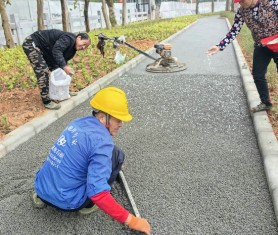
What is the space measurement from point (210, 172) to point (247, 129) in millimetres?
1292

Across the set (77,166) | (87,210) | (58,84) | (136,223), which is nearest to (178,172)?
(87,210)

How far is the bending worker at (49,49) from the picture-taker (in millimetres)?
4645

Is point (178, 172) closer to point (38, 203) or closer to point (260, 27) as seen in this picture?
point (38, 203)

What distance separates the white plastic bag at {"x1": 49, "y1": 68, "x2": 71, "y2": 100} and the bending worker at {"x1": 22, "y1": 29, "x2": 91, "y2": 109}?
0.08m

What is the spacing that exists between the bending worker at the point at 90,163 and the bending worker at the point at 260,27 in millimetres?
2484

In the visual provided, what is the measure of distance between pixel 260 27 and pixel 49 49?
3.07 m

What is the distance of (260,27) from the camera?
155 inches

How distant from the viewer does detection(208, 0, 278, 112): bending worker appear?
12.5 ft

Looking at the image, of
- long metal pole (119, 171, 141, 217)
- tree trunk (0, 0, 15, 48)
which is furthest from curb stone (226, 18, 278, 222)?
tree trunk (0, 0, 15, 48)

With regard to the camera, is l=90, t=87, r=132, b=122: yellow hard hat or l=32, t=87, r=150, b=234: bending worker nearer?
l=32, t=87, r=150, b=234: bending worker

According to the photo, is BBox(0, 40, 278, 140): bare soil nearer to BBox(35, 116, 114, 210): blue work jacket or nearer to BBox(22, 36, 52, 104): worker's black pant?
BBox(22, 36, 52, 104): worker's black pant

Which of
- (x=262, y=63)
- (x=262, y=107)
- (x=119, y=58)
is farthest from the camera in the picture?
(x=119, y=58)

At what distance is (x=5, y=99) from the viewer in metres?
5.53

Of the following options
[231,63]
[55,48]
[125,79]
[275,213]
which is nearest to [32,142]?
[55,48]
